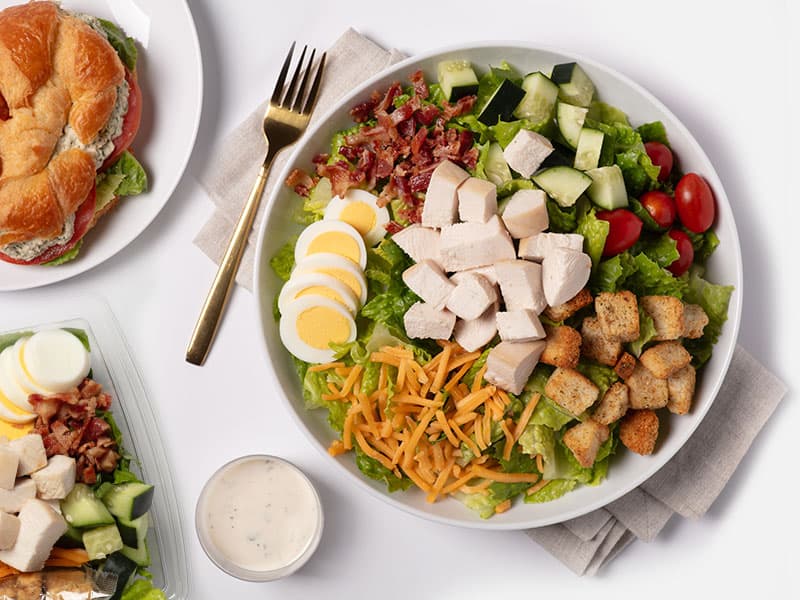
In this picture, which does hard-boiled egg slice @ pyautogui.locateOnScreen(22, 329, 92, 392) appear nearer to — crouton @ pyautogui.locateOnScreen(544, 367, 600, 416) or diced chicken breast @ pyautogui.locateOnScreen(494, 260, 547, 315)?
diced chicken breast @ pyautogui.locateOnScreen(494, 260, 547, 315)

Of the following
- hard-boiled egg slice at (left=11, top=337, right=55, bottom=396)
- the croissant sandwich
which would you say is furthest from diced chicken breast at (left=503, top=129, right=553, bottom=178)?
hard-boiled egg slice at (left=11, top=337, right=55, bottom=396)

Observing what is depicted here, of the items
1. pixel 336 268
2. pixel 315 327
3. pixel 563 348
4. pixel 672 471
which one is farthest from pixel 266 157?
pixel 672 471

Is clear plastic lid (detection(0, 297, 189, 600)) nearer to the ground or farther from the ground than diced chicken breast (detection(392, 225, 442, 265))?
nearer to the ground

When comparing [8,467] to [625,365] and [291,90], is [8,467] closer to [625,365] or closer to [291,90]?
[291,90]

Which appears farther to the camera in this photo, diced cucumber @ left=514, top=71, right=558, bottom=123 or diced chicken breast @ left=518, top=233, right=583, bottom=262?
diced cucumber @ left=514, top=71, right=558, bottom=123

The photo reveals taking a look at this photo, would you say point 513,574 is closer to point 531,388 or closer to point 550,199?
point 531,388
